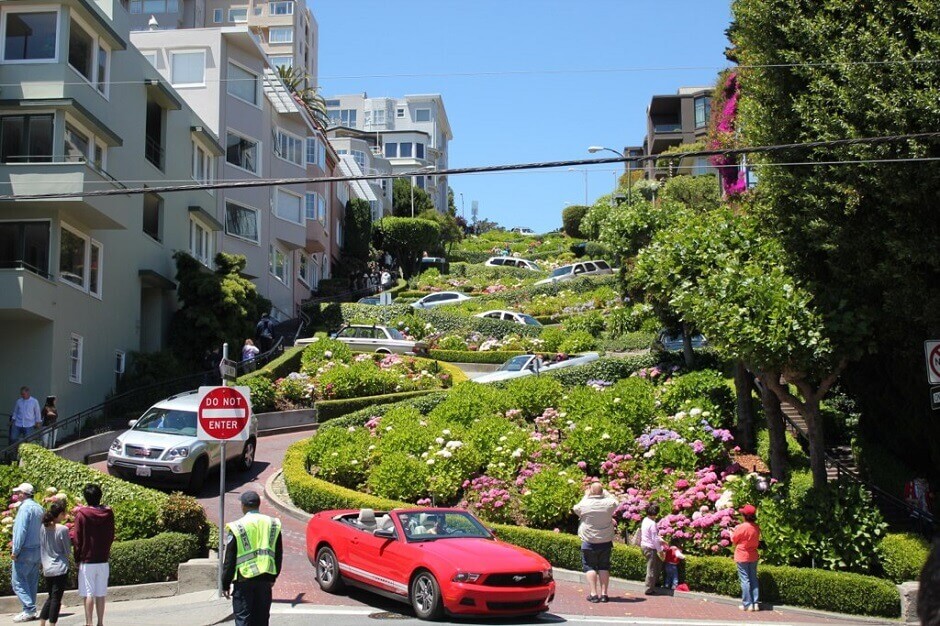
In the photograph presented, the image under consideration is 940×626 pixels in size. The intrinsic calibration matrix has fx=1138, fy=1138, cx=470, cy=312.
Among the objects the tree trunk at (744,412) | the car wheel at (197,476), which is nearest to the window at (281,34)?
the tree trunk at (744,412)

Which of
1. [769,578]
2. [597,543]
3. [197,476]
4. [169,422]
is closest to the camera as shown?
[597,543]

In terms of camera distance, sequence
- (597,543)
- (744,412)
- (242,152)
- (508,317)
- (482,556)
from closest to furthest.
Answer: (482,556)
(597,543)
(744,412)
(242,152)
(508,317)

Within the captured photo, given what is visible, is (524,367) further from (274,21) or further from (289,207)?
(274,21)

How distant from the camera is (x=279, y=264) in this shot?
162ft

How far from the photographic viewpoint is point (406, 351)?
39.2 m

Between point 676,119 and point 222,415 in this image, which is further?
point 676,119

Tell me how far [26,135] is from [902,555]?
844 inches

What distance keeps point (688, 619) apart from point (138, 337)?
2218cm

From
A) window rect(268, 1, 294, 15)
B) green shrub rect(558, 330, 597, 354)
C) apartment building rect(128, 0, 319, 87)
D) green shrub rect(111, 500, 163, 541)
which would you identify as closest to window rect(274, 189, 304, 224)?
green shrub rect(558, 330, 597, 354)

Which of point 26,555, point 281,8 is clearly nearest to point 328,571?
point 26,555

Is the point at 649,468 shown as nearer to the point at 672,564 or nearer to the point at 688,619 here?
the point at 672,564

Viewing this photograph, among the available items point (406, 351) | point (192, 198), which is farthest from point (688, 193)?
point (192, 198)

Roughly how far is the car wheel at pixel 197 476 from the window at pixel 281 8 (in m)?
97.7

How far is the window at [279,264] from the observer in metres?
48.0
